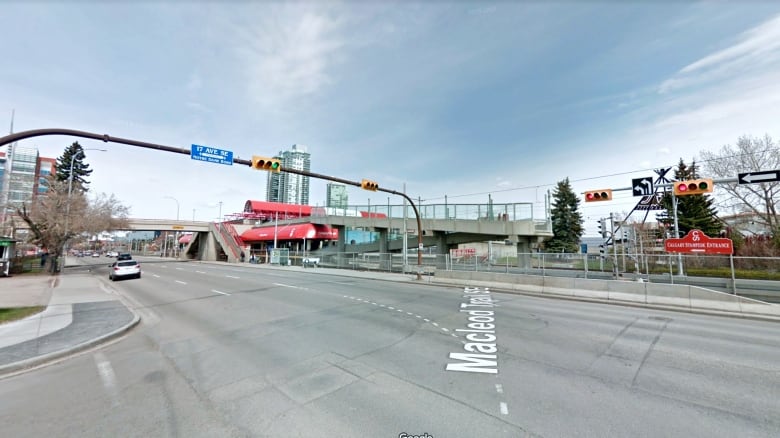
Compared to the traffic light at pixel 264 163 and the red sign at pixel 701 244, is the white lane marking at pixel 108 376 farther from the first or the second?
the red sign at pixel 701 244

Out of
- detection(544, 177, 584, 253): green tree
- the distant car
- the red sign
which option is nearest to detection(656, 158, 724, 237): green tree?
detection(544, 177, 584, 253): green tree

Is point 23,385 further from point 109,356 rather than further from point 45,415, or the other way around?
point 45,415

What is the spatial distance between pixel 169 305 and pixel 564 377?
14.0 meters

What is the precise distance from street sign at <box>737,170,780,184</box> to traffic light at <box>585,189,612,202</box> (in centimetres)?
561

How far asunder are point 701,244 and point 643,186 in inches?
232

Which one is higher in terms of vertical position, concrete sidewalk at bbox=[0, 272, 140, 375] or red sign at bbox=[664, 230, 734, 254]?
red sign at bbox=[664, 230, 734, 254]

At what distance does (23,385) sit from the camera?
5.24m

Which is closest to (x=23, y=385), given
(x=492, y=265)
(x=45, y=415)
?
(x=45, y=415)

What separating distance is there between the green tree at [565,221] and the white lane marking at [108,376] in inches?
2108

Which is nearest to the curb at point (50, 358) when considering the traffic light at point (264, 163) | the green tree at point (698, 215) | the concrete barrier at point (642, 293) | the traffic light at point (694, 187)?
the traffic light at point (264, 163)

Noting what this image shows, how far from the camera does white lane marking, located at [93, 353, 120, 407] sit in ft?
15.3

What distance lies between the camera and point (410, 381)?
501 cm

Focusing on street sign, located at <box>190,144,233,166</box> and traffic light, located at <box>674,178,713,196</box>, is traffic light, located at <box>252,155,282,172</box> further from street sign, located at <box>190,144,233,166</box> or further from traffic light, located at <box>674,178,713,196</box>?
traffic light, located at <box>674,178,713,196</box>

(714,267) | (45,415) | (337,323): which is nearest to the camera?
(45,415)
